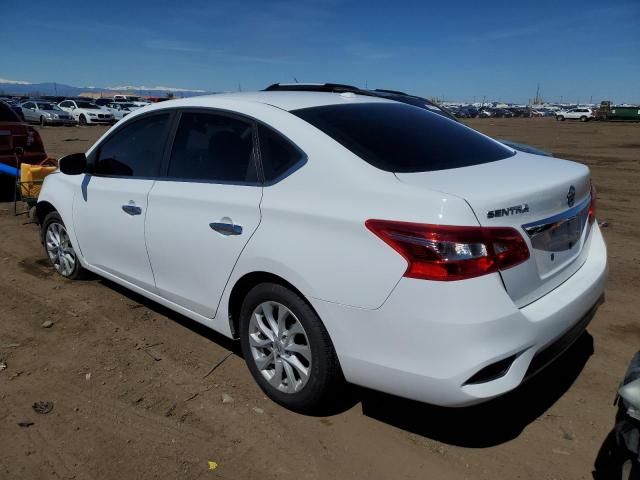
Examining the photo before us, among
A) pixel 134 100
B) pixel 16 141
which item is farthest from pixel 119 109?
pixel 16 141

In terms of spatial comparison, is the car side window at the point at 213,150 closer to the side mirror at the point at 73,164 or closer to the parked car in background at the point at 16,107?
the side mirror at the point at 73,164

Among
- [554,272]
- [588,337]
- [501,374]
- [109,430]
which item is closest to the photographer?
[501,374]

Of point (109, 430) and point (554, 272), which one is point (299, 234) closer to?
point (554, 272)

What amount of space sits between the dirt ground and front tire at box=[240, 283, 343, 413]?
0.49 ft

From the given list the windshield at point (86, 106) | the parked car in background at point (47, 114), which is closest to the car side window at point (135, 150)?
the parked car in background at point (47, 114)

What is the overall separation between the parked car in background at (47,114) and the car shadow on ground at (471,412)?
34609mm

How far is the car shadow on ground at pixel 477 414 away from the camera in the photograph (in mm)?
2822

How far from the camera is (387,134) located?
119 inches

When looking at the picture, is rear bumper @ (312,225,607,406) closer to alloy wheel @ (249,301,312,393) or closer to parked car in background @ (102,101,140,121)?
alloy wheel @ (249,301,312,393)

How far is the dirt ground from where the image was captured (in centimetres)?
260

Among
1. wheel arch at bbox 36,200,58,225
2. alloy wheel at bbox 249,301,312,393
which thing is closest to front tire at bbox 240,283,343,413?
alloy wheel at bbox 249,301,312,393

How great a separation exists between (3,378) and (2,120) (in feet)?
22.8

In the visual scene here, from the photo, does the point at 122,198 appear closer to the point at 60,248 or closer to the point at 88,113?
the point at 60,248

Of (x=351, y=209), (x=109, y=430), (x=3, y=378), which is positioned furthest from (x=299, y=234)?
(x=3, y=378)
